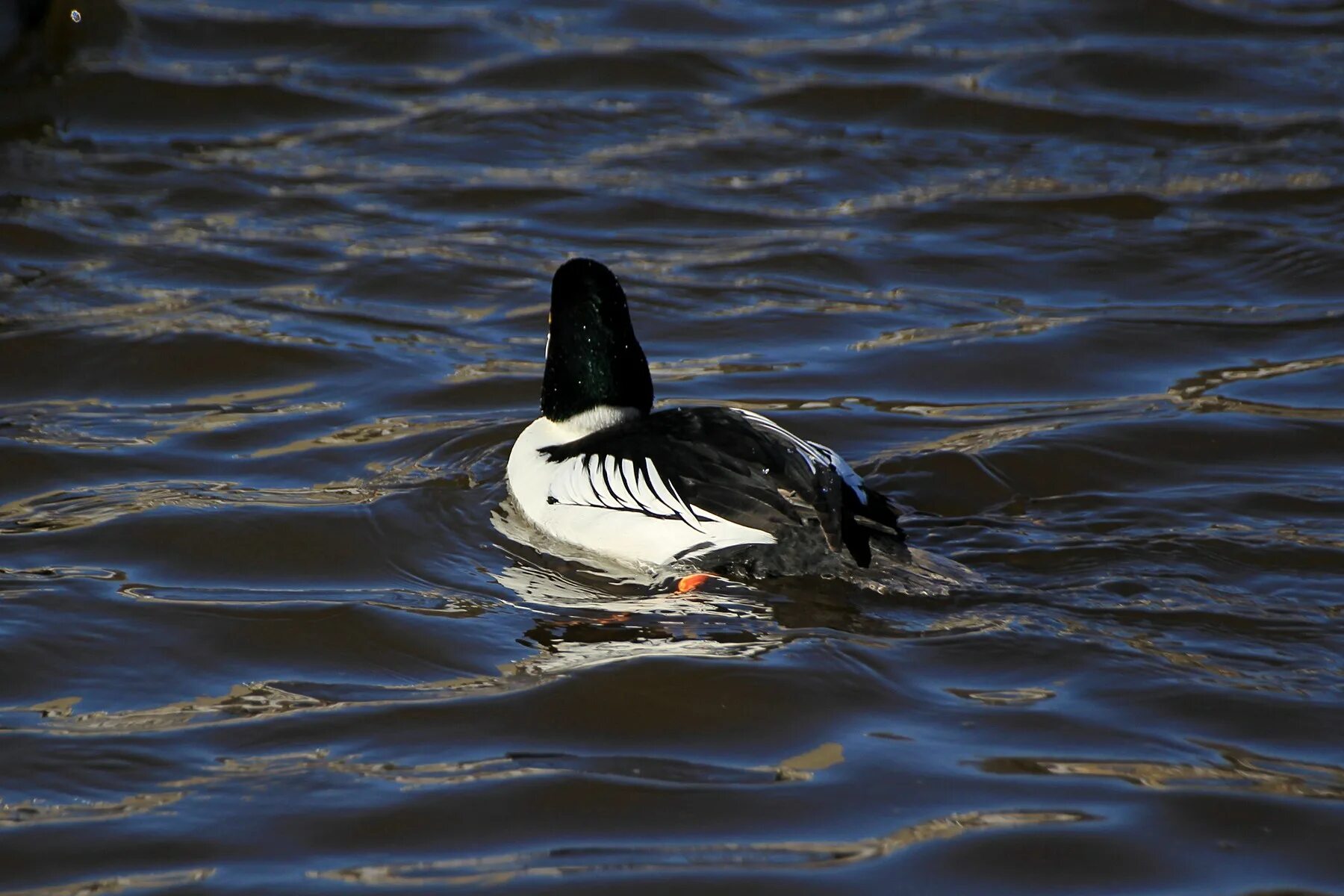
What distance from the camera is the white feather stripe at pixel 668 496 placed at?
5.69 meters

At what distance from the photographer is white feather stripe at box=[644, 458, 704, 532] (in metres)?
5.69

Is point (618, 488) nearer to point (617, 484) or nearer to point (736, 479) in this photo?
point (617, 484)

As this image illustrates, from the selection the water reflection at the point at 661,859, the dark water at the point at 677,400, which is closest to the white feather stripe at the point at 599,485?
the dark water at the point at 677,400

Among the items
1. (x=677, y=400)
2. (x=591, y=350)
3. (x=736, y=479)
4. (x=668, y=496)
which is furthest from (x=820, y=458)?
(x=677, y=400)

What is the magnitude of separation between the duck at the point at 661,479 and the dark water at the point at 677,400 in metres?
0.21

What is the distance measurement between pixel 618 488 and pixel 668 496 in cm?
25

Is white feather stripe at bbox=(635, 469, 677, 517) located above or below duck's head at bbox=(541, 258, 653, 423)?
below

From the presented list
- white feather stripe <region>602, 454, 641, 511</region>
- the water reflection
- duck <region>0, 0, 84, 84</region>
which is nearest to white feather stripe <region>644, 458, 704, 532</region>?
white feather stripe <region>602, 454, 641, 511</region>

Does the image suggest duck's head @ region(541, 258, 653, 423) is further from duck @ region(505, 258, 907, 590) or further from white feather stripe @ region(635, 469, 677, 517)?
white feather stripe @ region(635, 469, 677, 517)

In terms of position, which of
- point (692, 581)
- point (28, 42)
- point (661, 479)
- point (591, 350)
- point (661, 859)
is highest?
point (28, 42)

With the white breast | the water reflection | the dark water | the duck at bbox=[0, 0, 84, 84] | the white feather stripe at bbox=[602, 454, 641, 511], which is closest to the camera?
the water reflection

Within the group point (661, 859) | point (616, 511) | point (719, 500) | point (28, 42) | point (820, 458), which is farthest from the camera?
point (28, 42)

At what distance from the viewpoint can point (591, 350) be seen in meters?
6.46

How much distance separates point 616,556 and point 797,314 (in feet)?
9.73
